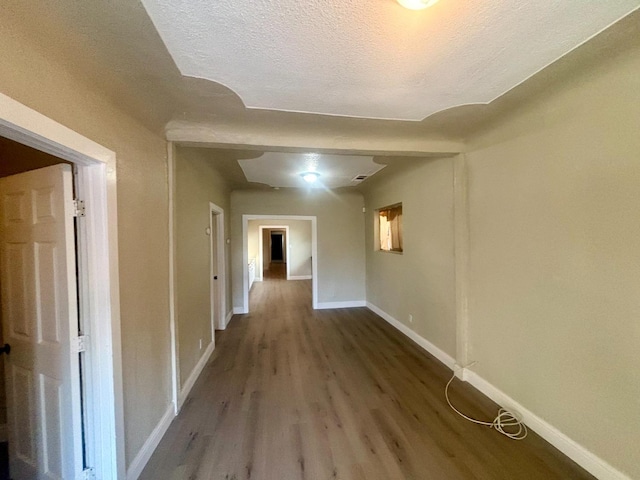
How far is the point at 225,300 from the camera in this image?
15.9 feet

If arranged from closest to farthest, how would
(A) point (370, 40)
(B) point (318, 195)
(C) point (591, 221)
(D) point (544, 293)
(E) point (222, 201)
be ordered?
1. (A) point (370, 40)
2. (C) point (591, 221)
3. (D) point (544, 293)
4. (E) point (222, 201)
5. (B) point (318, 195)

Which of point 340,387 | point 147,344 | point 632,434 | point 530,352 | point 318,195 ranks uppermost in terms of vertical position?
point 318,195

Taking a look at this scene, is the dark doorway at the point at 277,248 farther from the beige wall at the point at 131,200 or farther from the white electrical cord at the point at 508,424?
the white electrical cord at the point at 508,424

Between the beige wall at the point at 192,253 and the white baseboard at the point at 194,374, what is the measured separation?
2.4 inches

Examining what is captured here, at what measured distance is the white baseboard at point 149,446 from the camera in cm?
172

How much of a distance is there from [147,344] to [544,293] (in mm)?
2931

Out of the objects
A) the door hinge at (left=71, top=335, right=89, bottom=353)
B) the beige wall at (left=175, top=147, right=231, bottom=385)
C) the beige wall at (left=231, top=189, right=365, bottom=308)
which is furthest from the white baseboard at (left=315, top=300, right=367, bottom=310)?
the door hinge at (left=71, top=335, right=89, bottom=353)

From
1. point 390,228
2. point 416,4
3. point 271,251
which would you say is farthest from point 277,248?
point 416,4

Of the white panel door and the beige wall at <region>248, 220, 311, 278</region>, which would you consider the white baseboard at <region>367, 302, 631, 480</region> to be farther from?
the beige wall at <region>248, 220, 311, 278</region>

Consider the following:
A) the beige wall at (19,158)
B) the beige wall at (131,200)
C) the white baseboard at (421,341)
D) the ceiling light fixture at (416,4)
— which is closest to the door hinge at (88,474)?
the beige wall at (131,200)

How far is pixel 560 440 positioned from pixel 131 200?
3.36 m

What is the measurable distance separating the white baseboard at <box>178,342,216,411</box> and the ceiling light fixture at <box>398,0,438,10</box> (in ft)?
10.3

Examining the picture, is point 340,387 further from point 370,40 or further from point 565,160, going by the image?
point 370,40

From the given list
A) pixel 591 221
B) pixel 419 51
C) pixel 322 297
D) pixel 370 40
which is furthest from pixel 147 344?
pixel 322 297
